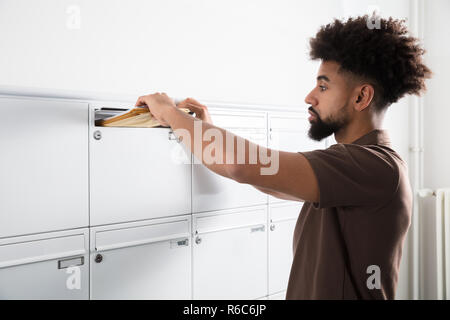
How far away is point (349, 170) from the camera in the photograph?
0.73 m

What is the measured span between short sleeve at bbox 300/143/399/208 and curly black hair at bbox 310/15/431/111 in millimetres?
202

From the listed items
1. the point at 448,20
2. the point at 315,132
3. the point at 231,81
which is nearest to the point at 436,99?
the point at 448,20

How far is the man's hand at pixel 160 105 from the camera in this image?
0.87m

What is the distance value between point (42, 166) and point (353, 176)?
31.6 inches

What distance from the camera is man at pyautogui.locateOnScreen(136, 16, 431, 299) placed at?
732 mm

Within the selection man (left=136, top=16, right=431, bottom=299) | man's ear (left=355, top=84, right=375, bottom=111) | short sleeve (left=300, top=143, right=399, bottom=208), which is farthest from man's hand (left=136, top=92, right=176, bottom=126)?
man's ear (left=355, top=84, right=375, bottom=111)

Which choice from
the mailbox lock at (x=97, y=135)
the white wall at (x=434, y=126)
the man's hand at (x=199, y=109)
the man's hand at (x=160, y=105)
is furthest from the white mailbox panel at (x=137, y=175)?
the white wall at (x=434, y=126)

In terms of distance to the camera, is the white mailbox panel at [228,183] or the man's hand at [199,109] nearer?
the man's hand at [199,109]

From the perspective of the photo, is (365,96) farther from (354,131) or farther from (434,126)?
(434,126)

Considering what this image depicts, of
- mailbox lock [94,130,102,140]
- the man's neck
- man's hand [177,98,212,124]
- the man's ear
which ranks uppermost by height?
man's hand [177,98,212,124]

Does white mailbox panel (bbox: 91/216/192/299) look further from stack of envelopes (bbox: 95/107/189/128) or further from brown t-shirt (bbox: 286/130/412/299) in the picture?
brown t-shirt (bbox: 286/130/412/299)

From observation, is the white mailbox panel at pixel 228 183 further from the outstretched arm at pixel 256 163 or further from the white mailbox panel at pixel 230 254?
the outstretched arm at pixel 256 163

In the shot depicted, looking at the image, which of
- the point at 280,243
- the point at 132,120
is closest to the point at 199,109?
the point at 132,120

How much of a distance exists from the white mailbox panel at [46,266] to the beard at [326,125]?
28.3 inches
